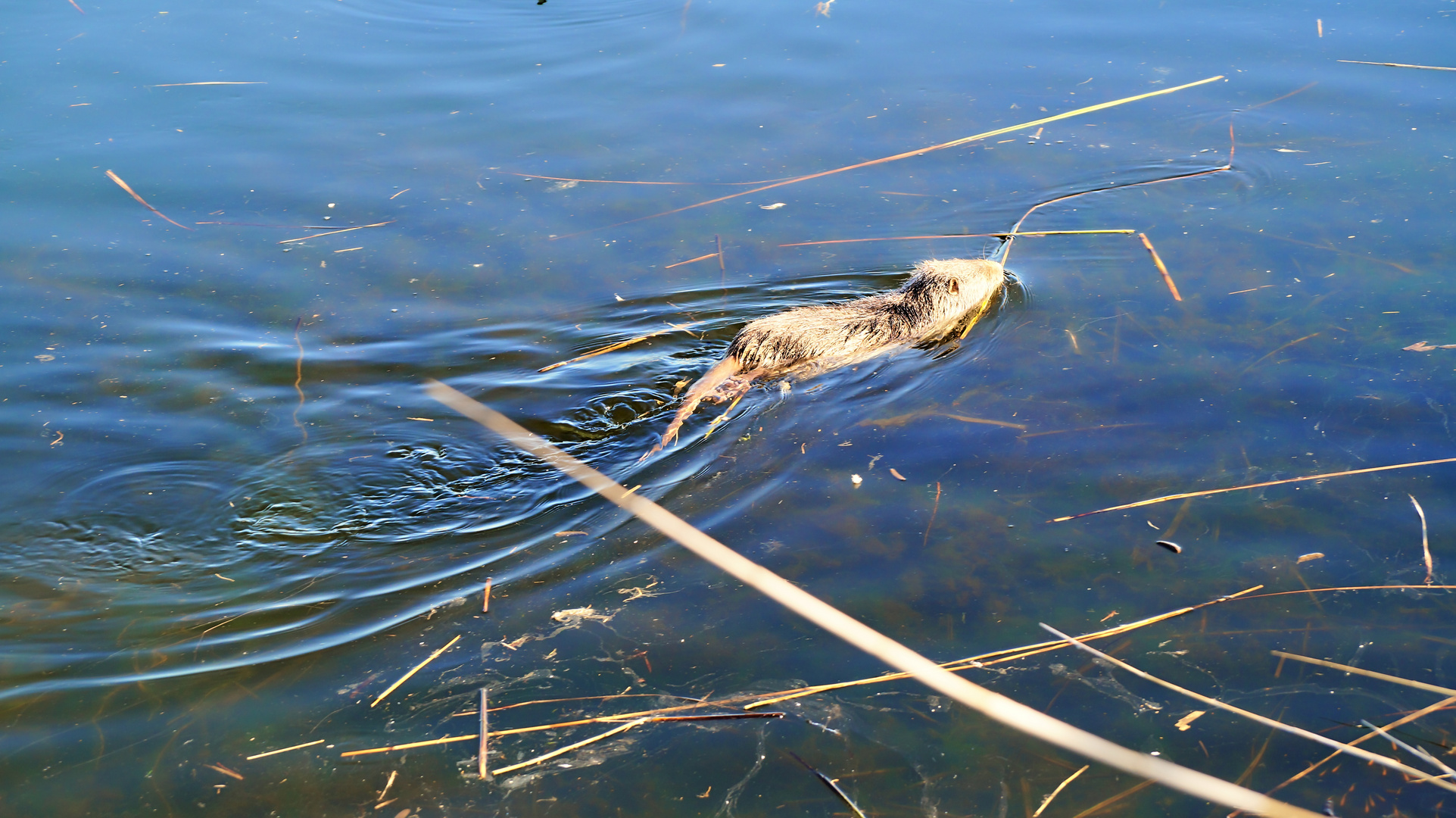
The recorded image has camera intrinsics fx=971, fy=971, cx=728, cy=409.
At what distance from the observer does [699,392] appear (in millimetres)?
4609

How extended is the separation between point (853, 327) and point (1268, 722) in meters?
2.77

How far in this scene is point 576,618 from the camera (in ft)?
10.4

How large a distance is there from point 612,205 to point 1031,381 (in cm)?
279

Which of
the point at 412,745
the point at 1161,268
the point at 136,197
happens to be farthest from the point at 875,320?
the point at 136,197

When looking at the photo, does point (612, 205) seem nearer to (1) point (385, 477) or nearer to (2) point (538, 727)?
(1) point (385, 477)

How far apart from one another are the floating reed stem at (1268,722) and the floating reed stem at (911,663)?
Answer: 0.83 feet

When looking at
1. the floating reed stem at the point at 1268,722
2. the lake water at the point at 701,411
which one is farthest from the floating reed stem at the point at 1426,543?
the floating reed stem at the point at 1268,722

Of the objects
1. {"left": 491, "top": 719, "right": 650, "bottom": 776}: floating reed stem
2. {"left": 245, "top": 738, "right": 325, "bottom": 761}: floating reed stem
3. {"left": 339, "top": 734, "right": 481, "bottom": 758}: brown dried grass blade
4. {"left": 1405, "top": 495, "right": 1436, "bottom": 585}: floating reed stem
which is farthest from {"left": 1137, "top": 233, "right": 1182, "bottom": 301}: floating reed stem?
{"left": 245, "top": 738, "right": 325, "bottom": 761}: floating reed stem

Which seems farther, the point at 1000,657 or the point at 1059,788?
the point at 1000,657

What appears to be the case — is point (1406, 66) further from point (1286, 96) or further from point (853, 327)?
point (853, 327)

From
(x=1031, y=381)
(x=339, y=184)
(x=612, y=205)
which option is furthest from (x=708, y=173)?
(x=1031, y=381)

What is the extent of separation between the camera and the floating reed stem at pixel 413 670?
2912 mm

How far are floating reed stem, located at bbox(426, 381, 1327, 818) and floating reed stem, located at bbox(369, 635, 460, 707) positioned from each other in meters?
0.71

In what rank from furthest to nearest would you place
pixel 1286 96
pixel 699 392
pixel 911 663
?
pixel 1286 96, pixel 699 392, pixel 911 663
